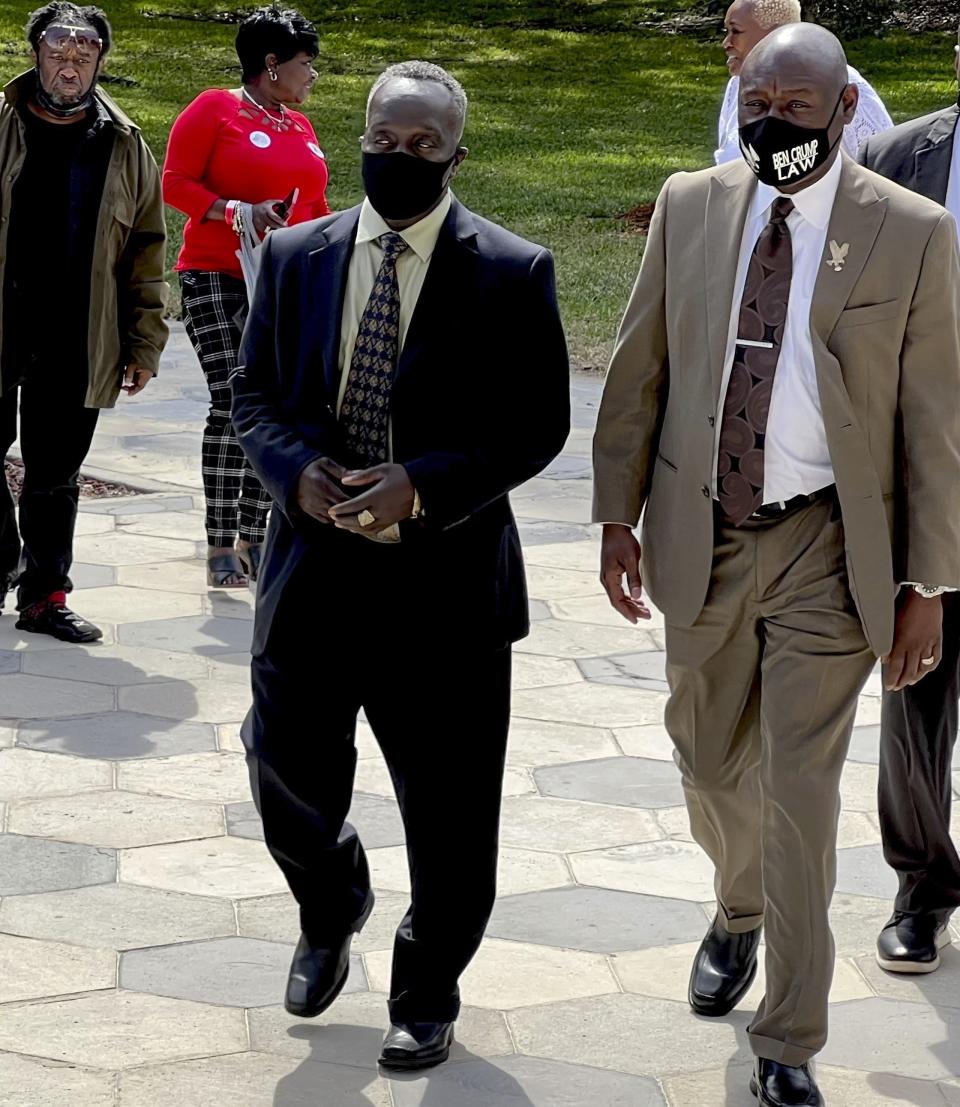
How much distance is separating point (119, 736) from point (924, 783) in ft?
8.14

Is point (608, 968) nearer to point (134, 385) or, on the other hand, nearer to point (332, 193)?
point (134, 385)

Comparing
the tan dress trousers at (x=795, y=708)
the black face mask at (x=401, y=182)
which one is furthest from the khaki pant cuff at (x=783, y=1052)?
the black face mask at (x=401, y=182)

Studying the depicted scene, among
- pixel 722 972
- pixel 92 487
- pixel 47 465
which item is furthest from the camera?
pixel 92 487

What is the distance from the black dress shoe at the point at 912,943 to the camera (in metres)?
4.22

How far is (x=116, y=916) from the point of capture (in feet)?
14.4

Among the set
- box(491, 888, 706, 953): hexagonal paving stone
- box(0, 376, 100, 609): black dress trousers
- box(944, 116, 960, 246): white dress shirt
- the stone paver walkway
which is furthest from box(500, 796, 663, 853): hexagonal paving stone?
box(0, 376, 100, 609): black dress trousers

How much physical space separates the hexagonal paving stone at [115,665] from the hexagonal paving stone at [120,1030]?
2.20 metres

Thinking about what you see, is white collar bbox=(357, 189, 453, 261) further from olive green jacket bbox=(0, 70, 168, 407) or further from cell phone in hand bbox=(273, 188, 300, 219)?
cell phone in hand bbox=(273, 188, 300, 219)

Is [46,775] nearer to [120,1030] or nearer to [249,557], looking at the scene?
[120,1030]

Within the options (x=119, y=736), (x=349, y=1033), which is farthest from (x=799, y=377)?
(x=119, y=736)

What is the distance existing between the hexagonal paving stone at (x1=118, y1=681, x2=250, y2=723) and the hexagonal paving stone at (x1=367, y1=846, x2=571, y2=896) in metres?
1.16

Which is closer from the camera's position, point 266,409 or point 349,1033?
point 266,409

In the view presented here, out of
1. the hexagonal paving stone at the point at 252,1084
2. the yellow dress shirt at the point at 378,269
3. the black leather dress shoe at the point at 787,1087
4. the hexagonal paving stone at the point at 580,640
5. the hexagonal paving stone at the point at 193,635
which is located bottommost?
the hexagonal paving stone at the point at 193,635

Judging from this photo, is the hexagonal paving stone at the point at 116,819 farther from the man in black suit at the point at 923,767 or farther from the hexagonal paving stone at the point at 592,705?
the man in black suit at the point at 923,767
